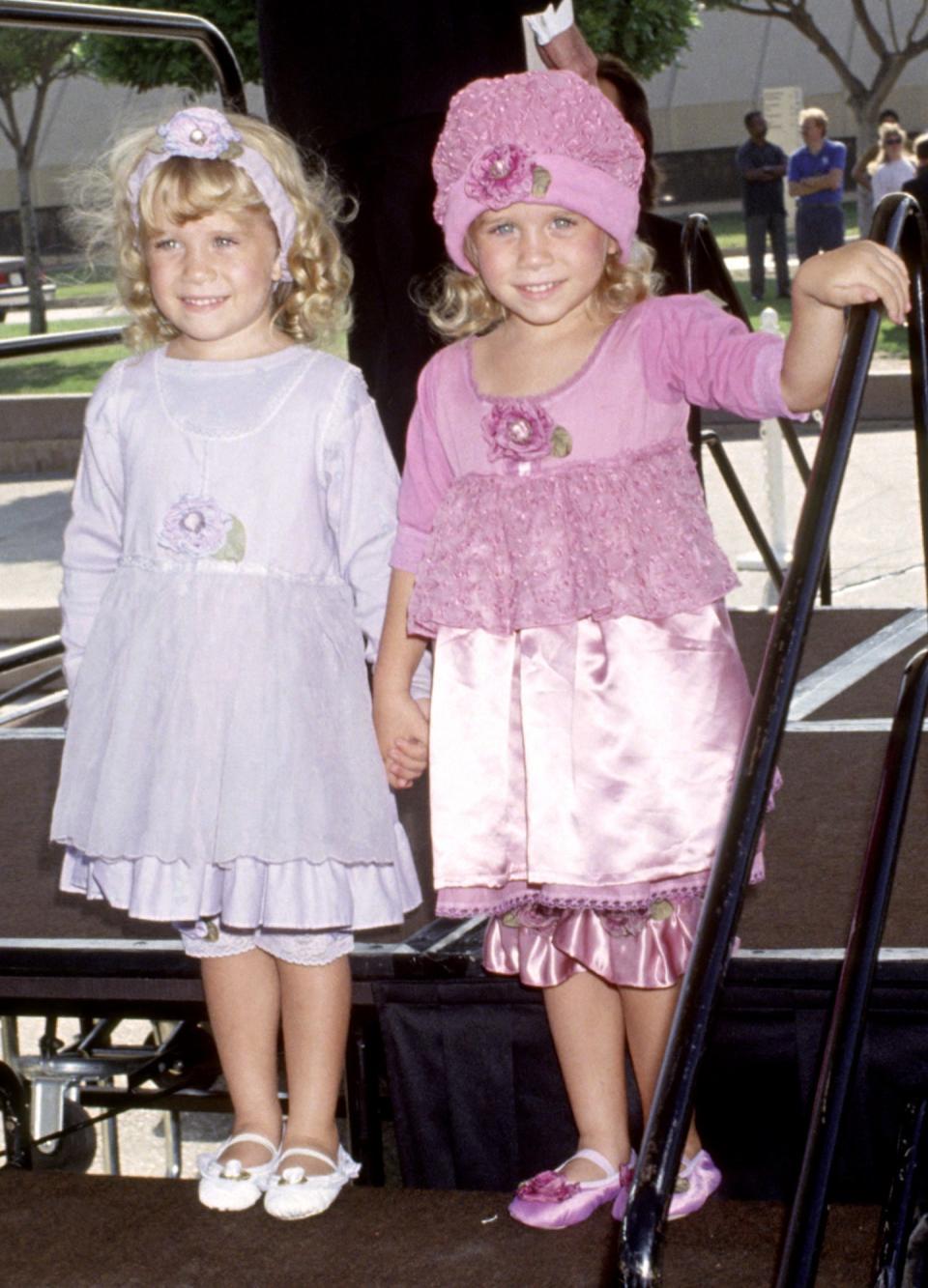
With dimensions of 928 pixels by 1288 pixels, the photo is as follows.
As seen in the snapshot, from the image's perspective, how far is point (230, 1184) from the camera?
2.60 m

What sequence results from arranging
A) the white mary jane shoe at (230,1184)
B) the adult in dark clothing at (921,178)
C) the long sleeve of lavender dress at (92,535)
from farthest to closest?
the adult in dark clothing at (921,178)
the long sleeve of lavender dress at (92,535)
the white mary jane shoe at (230,1184)

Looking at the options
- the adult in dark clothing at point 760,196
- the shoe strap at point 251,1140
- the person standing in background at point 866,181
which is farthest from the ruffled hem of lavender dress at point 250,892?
the person standing in background at point 866,181

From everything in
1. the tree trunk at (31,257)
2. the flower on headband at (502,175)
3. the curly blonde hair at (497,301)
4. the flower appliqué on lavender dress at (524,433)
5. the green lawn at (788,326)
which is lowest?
the green lawn at (788,326)

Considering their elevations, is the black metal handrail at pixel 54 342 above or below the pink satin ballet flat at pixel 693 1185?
above

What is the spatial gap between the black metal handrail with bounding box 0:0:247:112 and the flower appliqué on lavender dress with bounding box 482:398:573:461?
2.05 metres

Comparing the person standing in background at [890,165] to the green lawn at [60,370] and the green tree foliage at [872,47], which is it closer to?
the green tree foliage at [872,47]

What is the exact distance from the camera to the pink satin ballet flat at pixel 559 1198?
8.19 ft

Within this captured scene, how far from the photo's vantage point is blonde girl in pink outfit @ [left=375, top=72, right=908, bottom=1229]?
245 cm

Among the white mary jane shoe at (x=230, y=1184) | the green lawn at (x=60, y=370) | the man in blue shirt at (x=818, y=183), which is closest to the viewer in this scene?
the white mary jane shoe at (x=230, y=1184)

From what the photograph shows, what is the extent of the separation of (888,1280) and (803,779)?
179cm

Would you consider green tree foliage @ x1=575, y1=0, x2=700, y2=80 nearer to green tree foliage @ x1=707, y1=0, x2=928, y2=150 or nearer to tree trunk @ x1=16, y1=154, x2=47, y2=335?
green tree foliage @ x1=707, y1=0, x2=928, y2=150

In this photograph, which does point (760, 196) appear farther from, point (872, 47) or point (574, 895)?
point (574, 895)

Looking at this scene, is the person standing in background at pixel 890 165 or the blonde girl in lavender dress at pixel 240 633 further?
the person standing in background at pixel 890 165

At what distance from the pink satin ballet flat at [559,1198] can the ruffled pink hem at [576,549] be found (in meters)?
0.72
